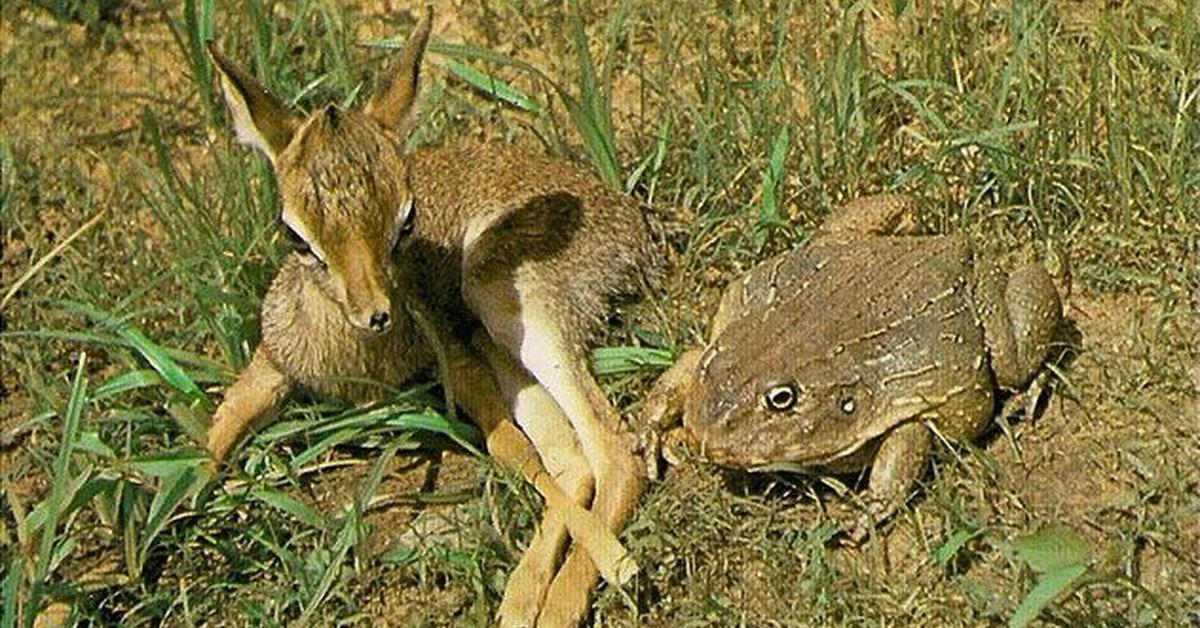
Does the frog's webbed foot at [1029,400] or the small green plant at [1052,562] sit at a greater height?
the small green plant at [1052,562]

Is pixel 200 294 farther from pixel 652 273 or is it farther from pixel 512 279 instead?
pixel 652 273

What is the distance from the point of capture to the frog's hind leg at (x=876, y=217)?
5.33 metres

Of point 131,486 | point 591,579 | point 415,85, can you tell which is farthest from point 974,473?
point 131,486

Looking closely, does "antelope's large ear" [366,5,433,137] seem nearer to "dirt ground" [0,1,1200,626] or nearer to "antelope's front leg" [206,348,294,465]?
"antelope's front leg" [206,348,294,465]

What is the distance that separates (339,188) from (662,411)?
3.47ft

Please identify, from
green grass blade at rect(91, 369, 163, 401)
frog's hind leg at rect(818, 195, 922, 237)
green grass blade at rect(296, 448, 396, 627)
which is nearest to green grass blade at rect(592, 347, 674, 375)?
frog's hind leg at rect(818, 195, 922, 237)

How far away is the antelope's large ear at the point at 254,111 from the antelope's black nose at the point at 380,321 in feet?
1.73

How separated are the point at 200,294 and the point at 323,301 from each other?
473 mm

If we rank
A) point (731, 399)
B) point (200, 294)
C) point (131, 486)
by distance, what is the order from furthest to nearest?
point (200, 294)
point (131, 486)
point (731, 399)

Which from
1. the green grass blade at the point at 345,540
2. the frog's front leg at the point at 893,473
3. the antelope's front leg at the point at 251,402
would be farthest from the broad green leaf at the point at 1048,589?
the antelope's front leg at the point at 251,402

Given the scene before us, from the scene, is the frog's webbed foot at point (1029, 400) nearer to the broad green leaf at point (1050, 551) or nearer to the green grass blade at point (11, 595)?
the broad green leaf at point (1050, 551)

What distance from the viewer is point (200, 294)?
5.49 m

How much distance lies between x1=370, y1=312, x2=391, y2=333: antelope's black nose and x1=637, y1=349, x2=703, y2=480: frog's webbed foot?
82 centimetres

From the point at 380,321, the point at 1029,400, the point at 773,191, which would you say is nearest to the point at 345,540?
the point at 380,321
